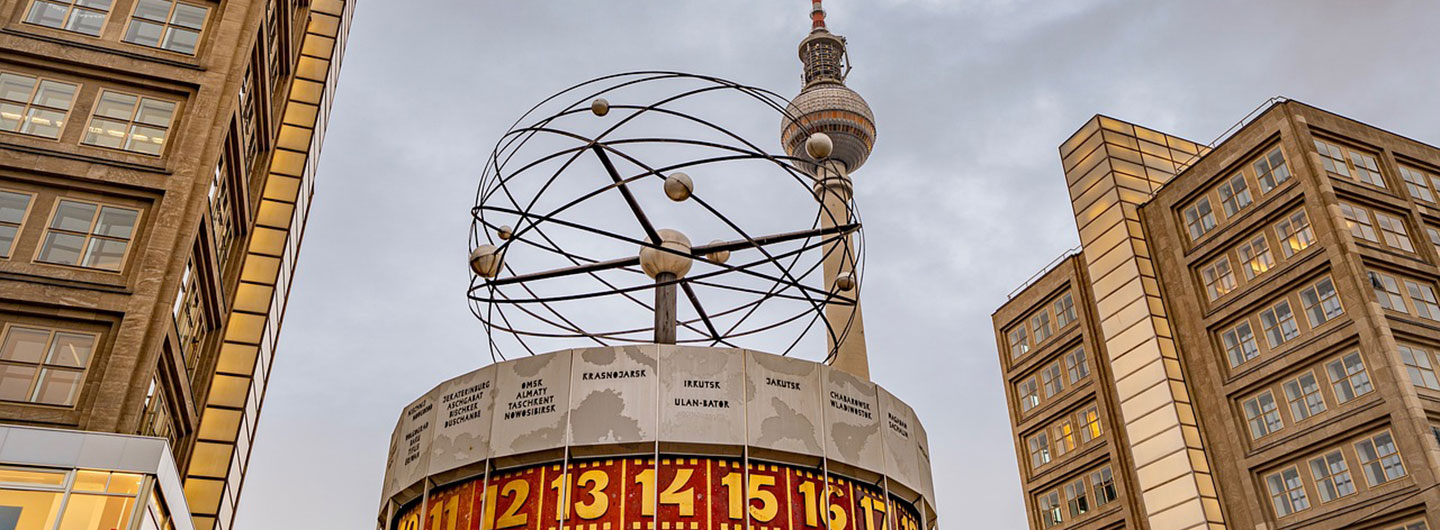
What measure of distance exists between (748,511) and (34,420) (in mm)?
17742

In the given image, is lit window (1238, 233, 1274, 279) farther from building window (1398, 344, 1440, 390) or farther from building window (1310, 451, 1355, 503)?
building window (1310, 451, 1355, 503)

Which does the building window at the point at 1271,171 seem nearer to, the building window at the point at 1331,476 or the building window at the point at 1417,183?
the building window at the point at 1417,183

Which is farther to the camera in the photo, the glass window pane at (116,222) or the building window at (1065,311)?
the building window at (1065,311)

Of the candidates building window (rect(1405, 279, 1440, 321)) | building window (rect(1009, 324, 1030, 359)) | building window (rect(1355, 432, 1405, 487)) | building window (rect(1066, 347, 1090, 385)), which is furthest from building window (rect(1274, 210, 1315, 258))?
building window (rect(1009, 324, 1030, 359))

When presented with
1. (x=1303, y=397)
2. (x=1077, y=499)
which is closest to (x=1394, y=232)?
(x=1303, y=397)

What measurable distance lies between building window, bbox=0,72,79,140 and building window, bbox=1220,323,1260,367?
147ft

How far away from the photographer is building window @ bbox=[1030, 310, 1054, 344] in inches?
2322

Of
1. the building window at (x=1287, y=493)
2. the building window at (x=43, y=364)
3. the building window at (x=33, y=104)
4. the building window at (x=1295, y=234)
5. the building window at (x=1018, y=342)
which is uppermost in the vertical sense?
the building window at (x=1018, y=342)

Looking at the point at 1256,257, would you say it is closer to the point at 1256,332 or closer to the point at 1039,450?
the point at 1256,332

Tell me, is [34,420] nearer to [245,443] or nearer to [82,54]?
[82,54]

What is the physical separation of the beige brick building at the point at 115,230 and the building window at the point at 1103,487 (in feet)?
136

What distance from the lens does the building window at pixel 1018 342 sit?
6050cm

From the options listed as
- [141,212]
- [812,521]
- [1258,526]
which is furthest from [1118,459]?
[141,212]

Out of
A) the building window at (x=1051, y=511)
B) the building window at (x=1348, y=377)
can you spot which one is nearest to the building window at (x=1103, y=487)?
the building window at (x=1051, y=511)
